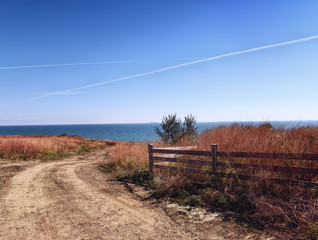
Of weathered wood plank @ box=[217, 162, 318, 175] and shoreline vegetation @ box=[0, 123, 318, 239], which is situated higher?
weathered wood plank @ box=[217, 162, 318, 175]

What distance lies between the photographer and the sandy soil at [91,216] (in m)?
4.86

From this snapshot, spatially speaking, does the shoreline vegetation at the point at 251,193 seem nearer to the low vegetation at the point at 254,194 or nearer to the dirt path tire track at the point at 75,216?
the low vegetation at the point at 254,194

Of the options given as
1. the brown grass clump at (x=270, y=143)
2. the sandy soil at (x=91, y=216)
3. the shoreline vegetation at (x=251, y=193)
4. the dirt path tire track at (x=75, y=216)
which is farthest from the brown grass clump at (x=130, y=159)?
the brown grass clump at (x=270, y=143)

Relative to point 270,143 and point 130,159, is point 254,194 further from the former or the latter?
point 130,159

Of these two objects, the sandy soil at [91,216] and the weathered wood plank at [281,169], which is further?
the weathered wood plank at [281,169]

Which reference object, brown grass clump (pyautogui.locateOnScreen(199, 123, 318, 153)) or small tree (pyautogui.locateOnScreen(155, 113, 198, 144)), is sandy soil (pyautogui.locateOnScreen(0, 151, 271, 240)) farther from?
small tree (pyautogui.locateOnScreen(155, 113, 198, 144))

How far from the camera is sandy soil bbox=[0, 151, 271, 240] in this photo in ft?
15.9

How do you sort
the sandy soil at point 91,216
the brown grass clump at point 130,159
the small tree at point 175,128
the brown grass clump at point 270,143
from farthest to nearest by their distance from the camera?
the small tree at point 175,128, the brown grass clump at point 130,159, the brown grass clump at point 270,143, the sandy soil at point 91,216

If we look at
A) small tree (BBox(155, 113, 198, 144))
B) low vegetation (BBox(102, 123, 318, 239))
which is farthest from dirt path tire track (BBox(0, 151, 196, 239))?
small tree (BBox(155, 113, 198, 144))

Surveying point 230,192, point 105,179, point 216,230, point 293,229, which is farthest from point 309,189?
point 105,179

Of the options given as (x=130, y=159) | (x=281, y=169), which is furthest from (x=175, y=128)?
(x=281, y=169)

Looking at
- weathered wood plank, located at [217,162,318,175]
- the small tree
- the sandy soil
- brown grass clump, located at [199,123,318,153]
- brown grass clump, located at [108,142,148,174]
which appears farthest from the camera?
the small tree

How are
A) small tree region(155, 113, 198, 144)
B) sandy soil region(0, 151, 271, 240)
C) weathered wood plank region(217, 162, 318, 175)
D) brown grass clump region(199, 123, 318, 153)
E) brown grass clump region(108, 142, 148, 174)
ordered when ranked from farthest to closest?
small tree region(155, 113, 198, 144) < brown grass clump region(108, 142, 148, 174) < brown grass clump region(199, 123, 318, 153) < weathered wood plank region(217, 162, 318, 175) < sandy soil region(0, 151, 271, 240)

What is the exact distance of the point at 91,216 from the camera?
5.87 m
